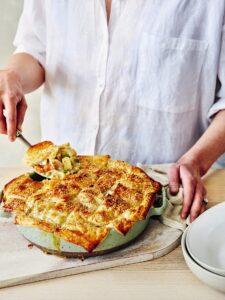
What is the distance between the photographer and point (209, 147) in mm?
1383

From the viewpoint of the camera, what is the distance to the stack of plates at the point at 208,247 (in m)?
0.91

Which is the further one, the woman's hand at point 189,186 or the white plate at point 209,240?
the woman's hand at point 189,186

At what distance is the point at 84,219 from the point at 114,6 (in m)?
0.71

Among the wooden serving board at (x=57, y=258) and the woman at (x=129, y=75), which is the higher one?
the woman at (x=129, y=75)

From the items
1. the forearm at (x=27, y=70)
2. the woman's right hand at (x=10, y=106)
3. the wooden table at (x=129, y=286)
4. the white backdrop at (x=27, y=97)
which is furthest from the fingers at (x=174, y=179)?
the white backdrop at (x=27, y=97)

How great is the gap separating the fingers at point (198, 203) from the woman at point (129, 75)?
0.25 feet

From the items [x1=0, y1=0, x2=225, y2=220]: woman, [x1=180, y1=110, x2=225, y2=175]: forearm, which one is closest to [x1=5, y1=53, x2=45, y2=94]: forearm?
[x1=0, y1=0, x2=225, y2=220]: woman

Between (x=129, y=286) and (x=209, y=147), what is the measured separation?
57 centimetres

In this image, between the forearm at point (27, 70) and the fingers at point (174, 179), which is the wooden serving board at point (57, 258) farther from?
the forearm at point (27, 70)

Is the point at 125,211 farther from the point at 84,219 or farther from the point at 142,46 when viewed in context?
the point at 142,46

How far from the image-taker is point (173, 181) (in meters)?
1.23

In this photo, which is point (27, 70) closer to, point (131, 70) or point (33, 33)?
point (33, 33)

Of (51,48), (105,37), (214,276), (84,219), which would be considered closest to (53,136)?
(51,48)

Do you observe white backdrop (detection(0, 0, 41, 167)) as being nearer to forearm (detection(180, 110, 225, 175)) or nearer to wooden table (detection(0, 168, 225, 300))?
forearm (detection(180, 110, 225, 175))
